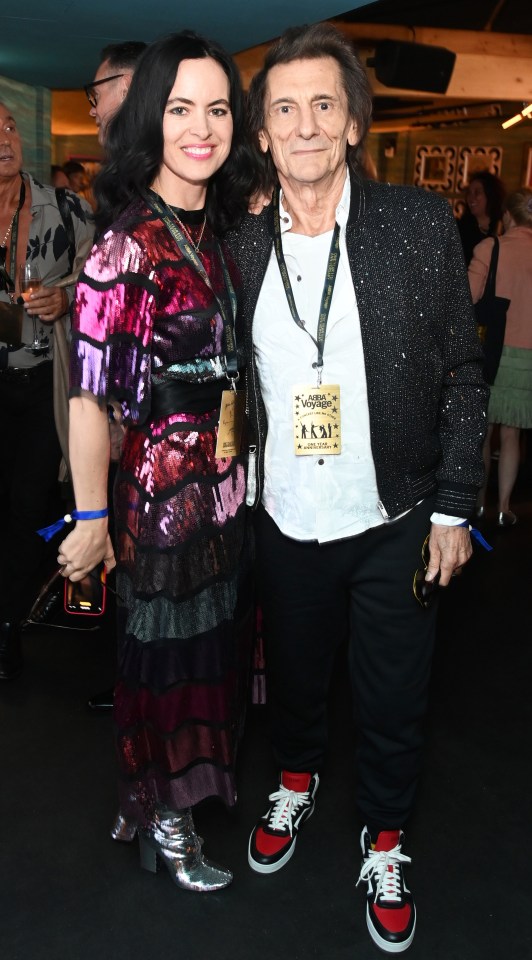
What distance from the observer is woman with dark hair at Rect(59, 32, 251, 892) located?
1547 mm

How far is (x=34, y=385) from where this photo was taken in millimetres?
2734

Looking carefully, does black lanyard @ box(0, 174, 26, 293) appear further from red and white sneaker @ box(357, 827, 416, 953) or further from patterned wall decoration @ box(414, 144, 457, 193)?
Result: patterned wall decoration @ box(414, 144, 457, 193)

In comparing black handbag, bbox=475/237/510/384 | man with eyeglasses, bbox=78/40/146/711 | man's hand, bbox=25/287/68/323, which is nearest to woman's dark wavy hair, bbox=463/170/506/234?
black handbag, bbox=475/237/510/384

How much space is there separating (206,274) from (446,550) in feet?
2.32

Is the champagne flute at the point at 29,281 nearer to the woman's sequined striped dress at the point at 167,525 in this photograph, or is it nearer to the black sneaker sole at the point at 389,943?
the woman's sequined striped dress at the point at 167,525

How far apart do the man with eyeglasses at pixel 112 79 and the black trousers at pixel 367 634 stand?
1269 mm

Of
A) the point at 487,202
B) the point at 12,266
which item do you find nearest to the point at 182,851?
the point at 12,266

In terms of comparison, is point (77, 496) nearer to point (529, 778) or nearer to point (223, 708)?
point (223, 708)

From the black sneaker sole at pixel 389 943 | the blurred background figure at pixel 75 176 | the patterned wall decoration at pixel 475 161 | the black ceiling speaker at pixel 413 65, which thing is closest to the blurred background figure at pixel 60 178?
the blurred background figure at pixel 75 176

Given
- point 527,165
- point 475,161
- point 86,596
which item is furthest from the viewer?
point 475,161

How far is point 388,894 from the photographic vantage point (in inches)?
71.6

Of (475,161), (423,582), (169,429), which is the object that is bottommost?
(423,582)

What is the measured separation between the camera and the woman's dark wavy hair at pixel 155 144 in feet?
5.14

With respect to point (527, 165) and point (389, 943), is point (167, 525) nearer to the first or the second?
point (389, 943)
